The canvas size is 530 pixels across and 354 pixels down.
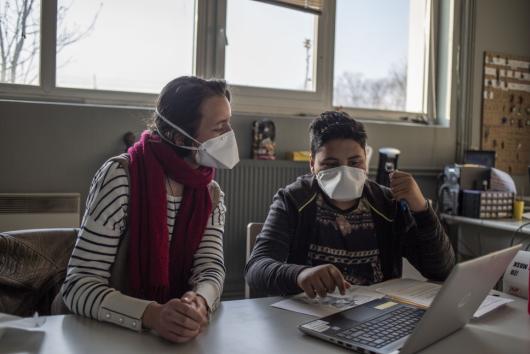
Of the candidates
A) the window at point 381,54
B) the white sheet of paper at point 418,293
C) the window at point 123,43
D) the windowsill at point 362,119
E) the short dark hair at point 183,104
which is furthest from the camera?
the window at point 381,54

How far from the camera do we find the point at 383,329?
38.4 inches

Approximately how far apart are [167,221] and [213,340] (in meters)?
0.47

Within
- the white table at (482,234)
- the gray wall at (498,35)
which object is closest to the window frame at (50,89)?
the white table at (482,234)

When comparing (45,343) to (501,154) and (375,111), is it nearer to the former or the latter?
(375,111)

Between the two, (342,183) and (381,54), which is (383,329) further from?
(381,54)

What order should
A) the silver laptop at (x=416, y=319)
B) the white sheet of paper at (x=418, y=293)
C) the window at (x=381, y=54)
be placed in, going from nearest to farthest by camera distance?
the silver laptop at (x=416, y=319), the white sheet of paper at (x=418, y=293), the window at (x=381, y=54)

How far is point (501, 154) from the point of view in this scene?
3.51 meters

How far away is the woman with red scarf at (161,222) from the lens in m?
1.08

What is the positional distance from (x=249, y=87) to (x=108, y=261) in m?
1.85

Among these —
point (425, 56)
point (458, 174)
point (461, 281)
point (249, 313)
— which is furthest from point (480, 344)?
point (425, 56)

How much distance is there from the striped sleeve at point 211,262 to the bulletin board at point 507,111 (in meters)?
2.60

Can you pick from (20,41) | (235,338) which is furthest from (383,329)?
(20,41)

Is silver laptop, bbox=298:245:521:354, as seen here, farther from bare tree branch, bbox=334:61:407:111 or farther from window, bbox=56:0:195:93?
bare tree branch, bbox=334:61:407:111

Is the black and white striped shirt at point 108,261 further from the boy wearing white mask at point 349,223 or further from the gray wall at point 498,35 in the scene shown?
the gray wall at point 498,35
